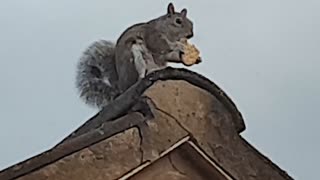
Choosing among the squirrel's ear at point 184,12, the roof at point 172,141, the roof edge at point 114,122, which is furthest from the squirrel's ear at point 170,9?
the roof at point 172,141

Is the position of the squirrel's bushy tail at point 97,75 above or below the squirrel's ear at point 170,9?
below

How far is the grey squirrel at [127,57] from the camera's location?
18.9 ft

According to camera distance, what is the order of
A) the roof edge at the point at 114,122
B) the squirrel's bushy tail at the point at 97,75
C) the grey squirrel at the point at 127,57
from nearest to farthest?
the roof edge at the point at 114,122 < the squirrel's bushy tail at the point at 97,75 < the grey squirrel at the point at 127,57

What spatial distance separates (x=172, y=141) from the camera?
8.48ft

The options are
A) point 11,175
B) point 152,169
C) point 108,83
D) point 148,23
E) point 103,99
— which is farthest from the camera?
point 148,23

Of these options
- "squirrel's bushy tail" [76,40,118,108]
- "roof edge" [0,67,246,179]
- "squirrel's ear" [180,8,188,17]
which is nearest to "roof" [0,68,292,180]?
"roof edge" [0,67,246,179]

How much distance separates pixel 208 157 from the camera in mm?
2598

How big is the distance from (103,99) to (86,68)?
722 mm

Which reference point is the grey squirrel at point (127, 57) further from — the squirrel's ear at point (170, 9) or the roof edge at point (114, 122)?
the roof edge at point (114, 122)

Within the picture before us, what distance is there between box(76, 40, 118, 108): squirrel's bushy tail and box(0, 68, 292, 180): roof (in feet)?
8.95

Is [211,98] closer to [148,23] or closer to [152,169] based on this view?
[152,169]

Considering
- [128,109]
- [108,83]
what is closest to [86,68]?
[108,83]

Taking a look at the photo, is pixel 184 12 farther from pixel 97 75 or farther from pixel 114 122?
pixel 114 122

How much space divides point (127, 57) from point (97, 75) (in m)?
0.26
